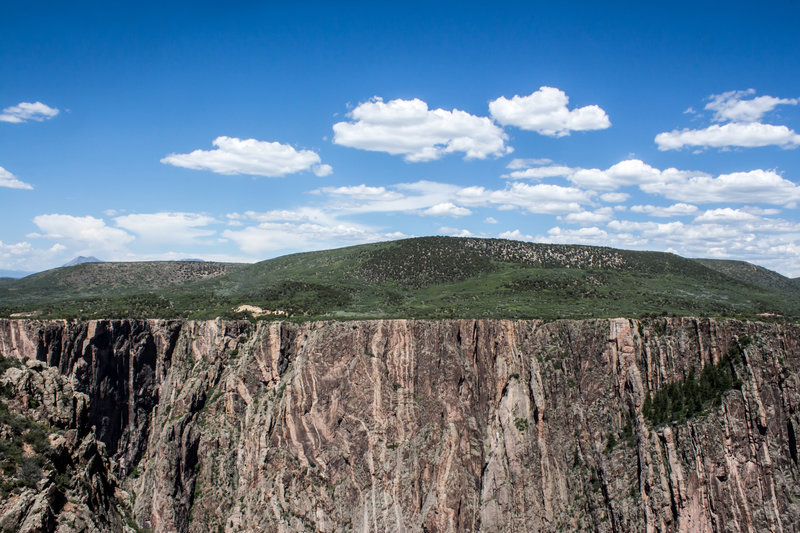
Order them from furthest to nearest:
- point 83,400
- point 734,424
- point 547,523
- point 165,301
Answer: point 165,301 → point 547,523 → point 734,424 → point 83,400

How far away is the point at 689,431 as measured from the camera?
6738 centimetres

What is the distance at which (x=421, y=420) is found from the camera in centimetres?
7969

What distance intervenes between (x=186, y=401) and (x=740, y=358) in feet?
257

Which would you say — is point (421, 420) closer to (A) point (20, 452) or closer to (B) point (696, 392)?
(B) point (696, 392)

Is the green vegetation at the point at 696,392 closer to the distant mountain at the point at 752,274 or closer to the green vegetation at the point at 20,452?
the green vegetation at the point at 20,452

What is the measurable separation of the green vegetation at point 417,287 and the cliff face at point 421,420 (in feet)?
24.2

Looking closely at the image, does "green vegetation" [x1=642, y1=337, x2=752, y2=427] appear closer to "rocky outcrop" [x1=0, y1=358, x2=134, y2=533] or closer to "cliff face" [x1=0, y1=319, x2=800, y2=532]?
"cliff face" [x1=0, y1=319, x2=800, y2=532]

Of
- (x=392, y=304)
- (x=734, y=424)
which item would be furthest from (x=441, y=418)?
(x=734, y=424)

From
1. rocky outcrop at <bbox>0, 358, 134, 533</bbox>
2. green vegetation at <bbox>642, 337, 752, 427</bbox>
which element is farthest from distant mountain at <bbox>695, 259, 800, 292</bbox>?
rocky outcrop at <bbox>0, 358, 134, 533</bbox>

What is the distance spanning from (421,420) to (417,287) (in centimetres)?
4371

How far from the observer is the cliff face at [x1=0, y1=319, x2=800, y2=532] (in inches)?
2662

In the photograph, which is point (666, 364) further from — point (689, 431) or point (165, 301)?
point (165, 301)

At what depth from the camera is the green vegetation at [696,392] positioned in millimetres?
68562

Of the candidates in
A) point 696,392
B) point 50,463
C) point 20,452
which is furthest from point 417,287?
point 20,452
